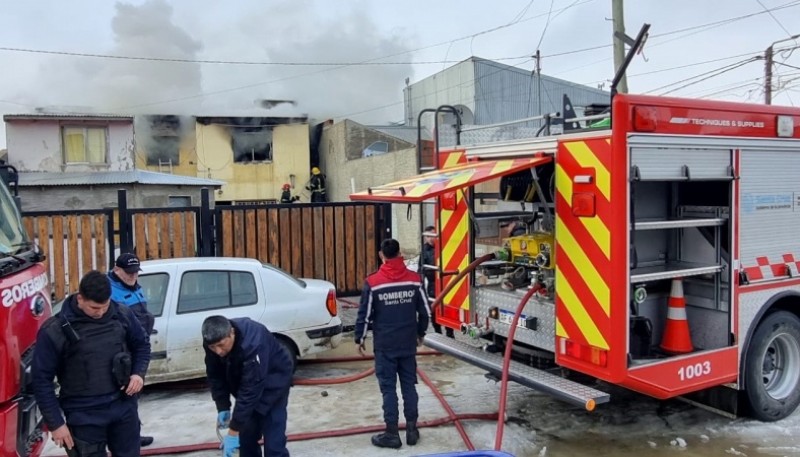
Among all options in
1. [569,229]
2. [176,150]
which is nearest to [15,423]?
[569,229]

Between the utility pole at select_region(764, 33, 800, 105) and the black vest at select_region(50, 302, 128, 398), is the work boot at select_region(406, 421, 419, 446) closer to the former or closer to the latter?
the black vest at select_region(50, 302, 128, 398)

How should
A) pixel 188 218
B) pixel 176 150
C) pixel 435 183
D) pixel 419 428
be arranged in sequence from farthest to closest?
pixel 176 150 < pixel 188 218 < pixel 419 428 < pixel 435 183

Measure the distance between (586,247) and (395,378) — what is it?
1.88 metres

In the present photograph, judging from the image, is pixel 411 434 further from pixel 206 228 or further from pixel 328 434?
pixel 206 228

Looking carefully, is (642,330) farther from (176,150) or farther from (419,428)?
(176,150)

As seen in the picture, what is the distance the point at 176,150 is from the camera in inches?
1164

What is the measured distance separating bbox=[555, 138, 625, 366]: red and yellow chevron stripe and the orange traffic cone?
1002 mm

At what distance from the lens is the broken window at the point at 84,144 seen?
75.3ft

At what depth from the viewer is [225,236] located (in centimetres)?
1001

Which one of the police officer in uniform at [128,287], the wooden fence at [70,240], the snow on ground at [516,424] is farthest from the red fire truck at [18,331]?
the wooden fence at [70,240]

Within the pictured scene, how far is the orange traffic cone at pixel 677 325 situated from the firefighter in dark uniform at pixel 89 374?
3.98m

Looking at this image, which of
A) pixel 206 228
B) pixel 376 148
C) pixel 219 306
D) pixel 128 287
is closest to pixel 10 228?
pixel 128 287

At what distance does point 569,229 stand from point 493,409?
7.01ft

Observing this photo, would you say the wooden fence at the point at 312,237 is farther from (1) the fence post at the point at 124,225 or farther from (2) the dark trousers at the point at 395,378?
(2) the dark trousers at the point at 395,378
